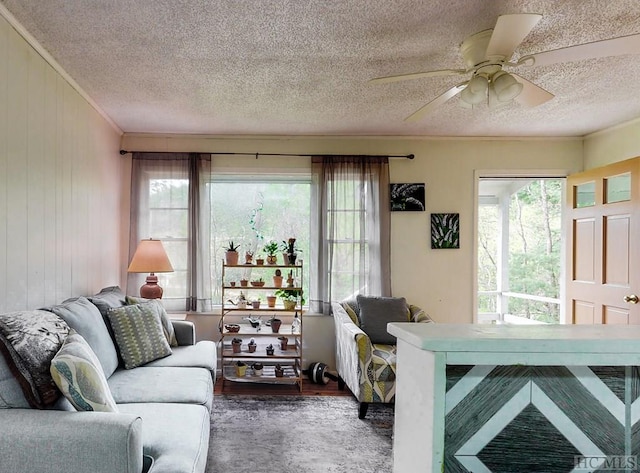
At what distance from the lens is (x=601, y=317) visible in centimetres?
359

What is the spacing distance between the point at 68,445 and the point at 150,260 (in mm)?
2311

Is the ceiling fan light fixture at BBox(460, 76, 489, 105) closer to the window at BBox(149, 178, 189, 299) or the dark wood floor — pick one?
the dark wood floor

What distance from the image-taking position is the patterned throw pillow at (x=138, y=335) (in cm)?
266

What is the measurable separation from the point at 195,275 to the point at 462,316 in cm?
277

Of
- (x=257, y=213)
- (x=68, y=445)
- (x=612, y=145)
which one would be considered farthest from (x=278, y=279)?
(x=612, y=145)

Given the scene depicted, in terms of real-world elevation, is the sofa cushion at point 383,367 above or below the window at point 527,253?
below

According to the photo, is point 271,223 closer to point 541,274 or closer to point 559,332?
point 559,332

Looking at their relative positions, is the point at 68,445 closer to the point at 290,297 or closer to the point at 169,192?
the point at 290,297

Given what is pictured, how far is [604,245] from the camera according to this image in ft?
11.8

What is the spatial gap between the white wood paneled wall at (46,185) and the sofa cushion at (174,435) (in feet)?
3.06

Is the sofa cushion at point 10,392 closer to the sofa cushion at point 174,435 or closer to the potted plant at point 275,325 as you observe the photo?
the sofa cushion at point 174,435

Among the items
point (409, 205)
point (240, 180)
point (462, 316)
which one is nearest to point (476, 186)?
point (409, 205)

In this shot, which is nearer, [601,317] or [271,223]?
[601,317]

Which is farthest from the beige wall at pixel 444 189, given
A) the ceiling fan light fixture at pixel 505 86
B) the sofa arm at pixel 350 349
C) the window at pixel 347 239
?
the ceiling fan light fixture at pixel 505 86
